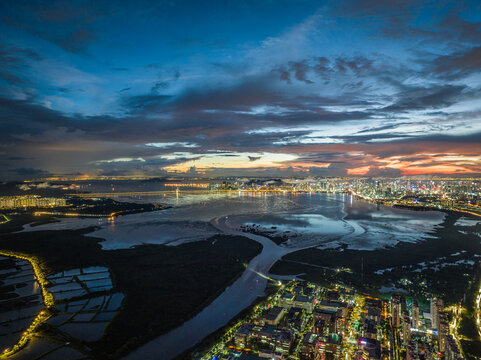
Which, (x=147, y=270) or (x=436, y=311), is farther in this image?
(x=147, y=270)

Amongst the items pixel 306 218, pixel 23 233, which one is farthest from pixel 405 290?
pixel 23 233

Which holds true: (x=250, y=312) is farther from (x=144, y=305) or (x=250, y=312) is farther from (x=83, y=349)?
(x=83, y=349)

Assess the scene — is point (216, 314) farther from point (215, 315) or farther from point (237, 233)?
point (237, 233)

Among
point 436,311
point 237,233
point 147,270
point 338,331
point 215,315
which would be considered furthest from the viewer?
point 237,233

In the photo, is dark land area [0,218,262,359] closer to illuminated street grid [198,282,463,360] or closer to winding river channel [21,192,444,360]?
winding river channel [21,192,444,360]

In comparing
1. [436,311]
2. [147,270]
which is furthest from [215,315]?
[436,311]

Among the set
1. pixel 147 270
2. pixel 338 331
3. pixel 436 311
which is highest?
pixel 436 311
